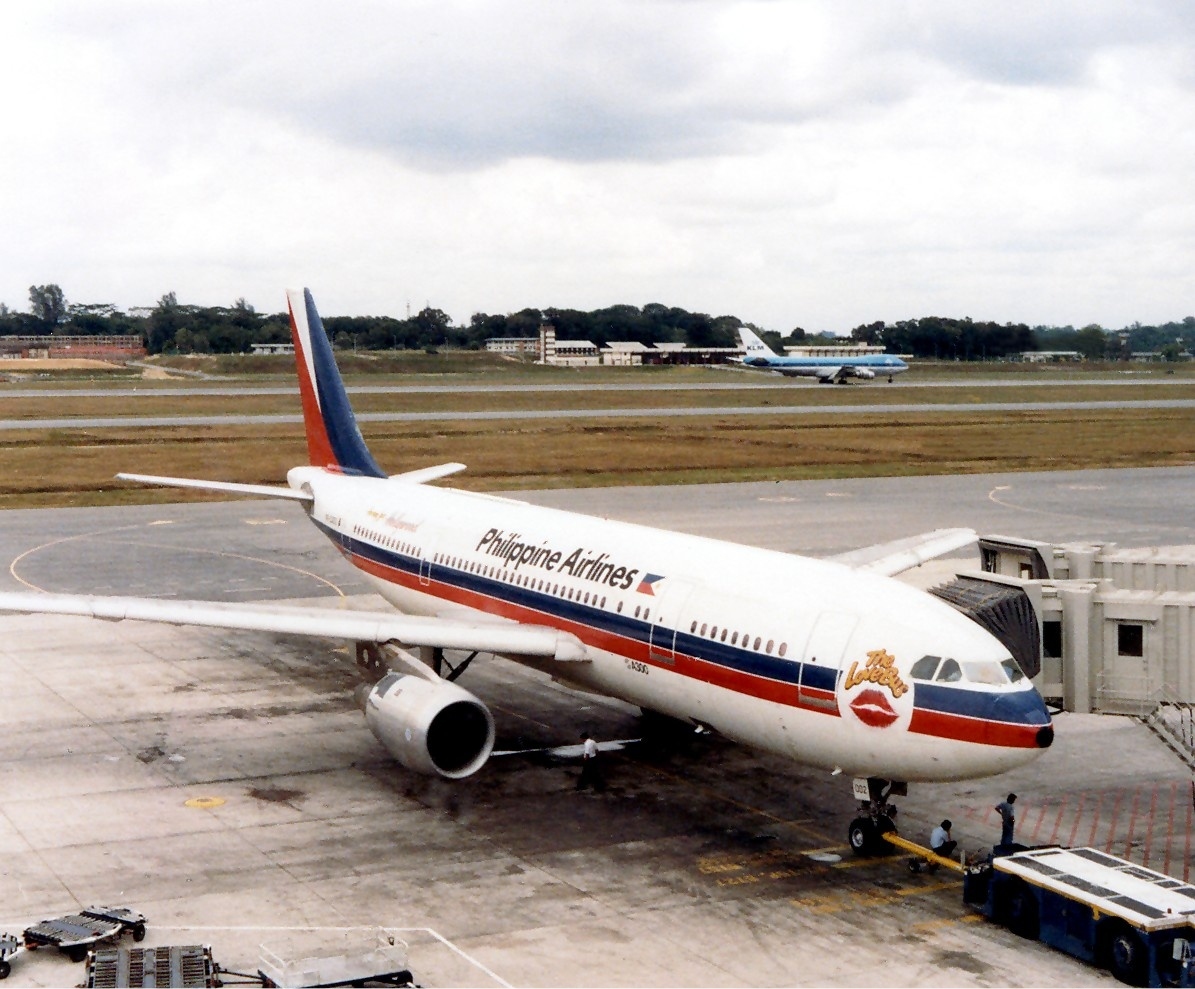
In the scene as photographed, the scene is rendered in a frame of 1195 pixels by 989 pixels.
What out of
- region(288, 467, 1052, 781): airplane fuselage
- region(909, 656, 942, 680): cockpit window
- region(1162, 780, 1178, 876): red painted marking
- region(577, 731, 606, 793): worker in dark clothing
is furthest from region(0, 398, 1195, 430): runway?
region(909, 656, 942, 680): cockpit window

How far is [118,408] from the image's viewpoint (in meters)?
128

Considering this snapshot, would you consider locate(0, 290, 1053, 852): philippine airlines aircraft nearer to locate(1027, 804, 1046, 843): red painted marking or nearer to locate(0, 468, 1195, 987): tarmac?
locate(0, 468, 1195, 987): tarmac

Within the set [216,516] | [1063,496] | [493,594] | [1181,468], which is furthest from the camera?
[1181,468]

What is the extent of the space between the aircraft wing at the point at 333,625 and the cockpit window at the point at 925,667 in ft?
25.6

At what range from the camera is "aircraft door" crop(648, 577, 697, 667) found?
83.3 ft

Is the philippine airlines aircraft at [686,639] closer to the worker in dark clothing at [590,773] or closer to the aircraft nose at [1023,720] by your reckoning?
the aircraft nose at [1023,720]

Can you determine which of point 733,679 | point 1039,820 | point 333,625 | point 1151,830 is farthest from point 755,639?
point 333,625

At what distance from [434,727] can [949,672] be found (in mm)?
9171

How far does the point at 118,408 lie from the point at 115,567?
82.8 m

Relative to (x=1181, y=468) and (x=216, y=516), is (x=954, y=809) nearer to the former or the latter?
(x=216, y=516)

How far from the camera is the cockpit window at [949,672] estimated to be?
2139 cm

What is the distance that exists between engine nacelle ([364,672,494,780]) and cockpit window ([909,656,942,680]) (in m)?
7.88

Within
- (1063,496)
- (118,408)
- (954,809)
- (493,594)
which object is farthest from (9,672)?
(118,408)

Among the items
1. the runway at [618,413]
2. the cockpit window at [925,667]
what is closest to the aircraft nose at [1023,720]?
the cockpit window at [925,667]
